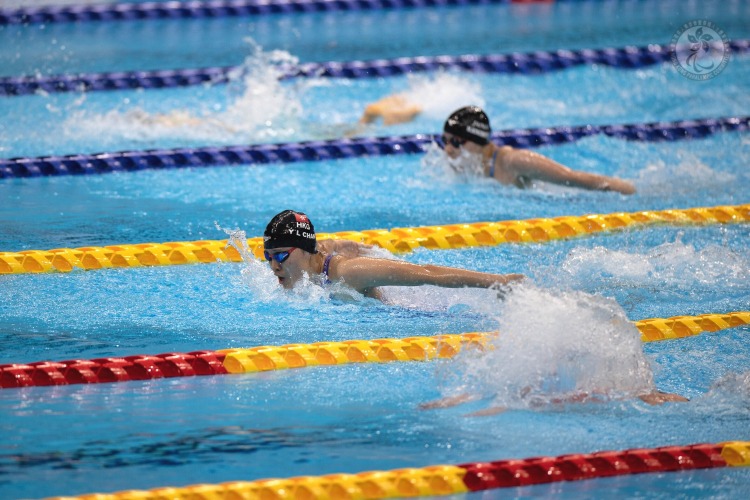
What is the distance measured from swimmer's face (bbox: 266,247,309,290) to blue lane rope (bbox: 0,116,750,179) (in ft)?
7.79

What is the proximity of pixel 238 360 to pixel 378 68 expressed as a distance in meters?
Result: 5.05

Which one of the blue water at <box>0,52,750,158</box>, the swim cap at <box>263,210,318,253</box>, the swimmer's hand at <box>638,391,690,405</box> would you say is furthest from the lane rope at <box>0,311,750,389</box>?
the blue water at <box>0,52,750,158</box>

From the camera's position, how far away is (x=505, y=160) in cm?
621

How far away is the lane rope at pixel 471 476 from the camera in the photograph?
311 cm

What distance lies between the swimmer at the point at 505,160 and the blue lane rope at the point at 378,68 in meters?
2.57

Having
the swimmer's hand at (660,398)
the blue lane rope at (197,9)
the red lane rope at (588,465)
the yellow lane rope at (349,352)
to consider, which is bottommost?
the red lane rope at (588,465)

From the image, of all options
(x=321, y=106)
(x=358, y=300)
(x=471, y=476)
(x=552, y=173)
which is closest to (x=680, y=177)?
(x=552, y=173)

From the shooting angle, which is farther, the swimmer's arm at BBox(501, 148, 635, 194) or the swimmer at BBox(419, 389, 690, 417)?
the swimmer's arm at BBox(501, 148, 635, 194)

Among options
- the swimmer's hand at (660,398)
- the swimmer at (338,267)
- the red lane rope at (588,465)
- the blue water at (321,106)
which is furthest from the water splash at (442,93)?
the red lane rope at (588,465)

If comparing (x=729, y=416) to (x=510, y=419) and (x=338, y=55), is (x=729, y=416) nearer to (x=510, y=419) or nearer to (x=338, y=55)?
(x=510, y=419)

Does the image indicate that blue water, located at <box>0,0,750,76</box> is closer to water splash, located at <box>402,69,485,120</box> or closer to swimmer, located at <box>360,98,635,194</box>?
water splash, located at <box>402,69,485,120</box>

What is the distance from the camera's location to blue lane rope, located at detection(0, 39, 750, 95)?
8.16m

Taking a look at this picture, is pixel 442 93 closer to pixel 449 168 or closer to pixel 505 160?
pixel 449 168

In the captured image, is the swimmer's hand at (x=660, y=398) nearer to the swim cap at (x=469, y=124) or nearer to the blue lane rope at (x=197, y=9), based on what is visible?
the swim cap at (x=469, y=124)
